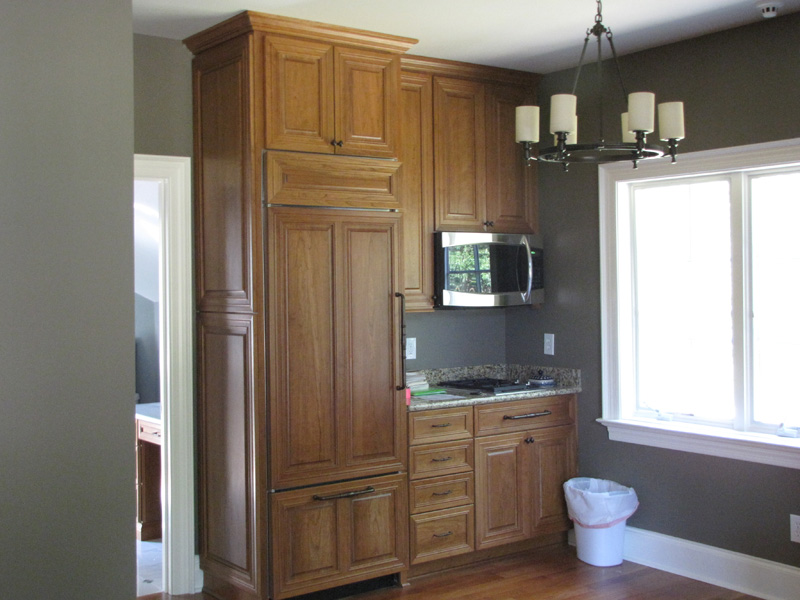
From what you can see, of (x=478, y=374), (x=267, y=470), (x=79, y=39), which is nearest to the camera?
(x=79, y=39)

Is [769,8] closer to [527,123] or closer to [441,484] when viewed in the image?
[527,123]

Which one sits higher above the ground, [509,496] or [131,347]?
[131,347]

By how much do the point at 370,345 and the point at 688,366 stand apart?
158 centimetres

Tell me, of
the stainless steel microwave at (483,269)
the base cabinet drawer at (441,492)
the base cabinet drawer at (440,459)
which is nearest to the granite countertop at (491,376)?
the base cabinet drawer at (440,459)

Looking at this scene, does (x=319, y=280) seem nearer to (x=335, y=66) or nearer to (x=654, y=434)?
(x=335, y=66)

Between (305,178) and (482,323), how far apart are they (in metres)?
1.63

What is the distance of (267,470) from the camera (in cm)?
327

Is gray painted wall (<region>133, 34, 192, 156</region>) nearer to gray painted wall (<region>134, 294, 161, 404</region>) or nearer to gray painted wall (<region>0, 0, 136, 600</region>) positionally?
gray painted wall (<region>0, 0, 136, 600</region>)

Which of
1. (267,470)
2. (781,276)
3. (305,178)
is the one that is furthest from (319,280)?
(781,276)

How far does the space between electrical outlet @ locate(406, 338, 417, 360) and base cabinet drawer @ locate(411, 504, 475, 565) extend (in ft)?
2.84

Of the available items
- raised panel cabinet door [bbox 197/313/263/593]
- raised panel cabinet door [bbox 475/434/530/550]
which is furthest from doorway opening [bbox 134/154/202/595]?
raised panel cabinet door [bbox 475/434/530/550]

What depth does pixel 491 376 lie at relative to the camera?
4559mm

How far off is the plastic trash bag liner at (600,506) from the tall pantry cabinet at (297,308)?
91cm

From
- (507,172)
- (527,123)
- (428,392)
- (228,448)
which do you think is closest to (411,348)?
(428,392)
